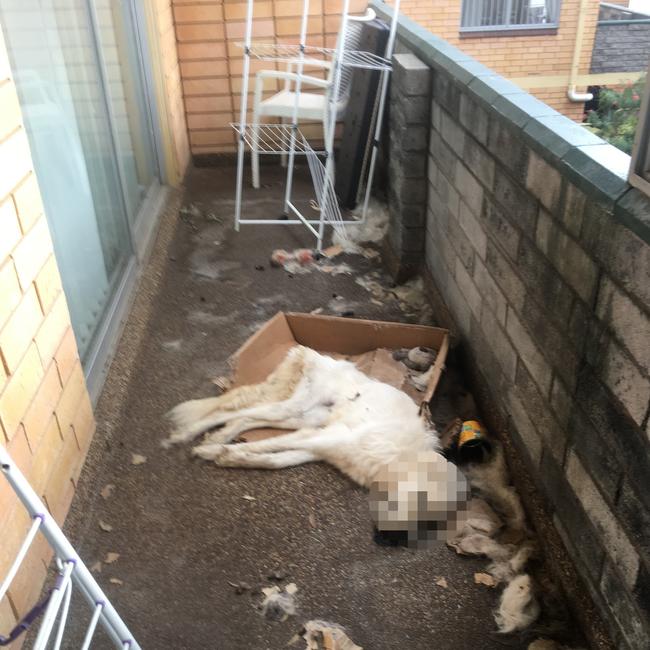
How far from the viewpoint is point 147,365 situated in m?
2.60

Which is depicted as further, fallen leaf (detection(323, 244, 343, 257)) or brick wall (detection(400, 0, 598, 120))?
brick wall (detection(400, 0, 598, 120))

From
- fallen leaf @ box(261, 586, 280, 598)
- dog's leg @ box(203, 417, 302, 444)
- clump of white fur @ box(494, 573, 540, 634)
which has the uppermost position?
dog's leg @ box(203, 417, 302, 444)

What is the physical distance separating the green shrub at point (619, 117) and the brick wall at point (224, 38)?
2.20m

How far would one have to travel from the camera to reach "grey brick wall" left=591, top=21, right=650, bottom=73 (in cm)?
319

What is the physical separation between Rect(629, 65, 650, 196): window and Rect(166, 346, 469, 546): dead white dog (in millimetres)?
979

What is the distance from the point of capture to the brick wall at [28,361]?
1549mm

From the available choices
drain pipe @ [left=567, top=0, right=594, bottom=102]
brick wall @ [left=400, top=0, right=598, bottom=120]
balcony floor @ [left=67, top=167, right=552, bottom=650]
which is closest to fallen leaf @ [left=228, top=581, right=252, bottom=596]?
balcony floor @ [left=67, top=167, right=552, bottom=650]

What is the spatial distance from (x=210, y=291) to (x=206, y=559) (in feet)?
5.17

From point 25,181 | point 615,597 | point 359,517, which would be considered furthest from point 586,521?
point 25,181

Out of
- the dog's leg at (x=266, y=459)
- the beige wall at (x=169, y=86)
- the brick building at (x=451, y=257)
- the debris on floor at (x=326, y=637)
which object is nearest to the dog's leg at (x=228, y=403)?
the dog's leg at (x=266, y=459)

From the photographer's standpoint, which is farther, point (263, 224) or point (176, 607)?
point (263, 224)

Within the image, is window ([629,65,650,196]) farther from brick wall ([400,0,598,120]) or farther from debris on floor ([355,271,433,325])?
brick wall ([400,0,598,120])

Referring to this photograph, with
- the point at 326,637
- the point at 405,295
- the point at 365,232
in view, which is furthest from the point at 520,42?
the point at 326,637

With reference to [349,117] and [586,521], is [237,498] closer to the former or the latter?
[586,521]
